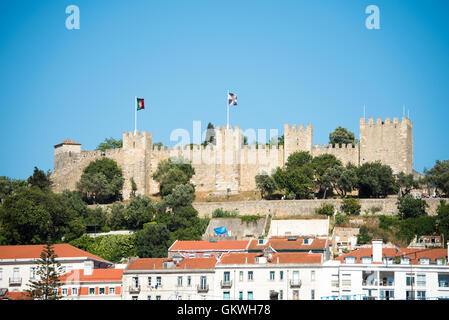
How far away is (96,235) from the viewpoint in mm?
57125

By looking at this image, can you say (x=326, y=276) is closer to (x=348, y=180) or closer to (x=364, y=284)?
(x=364, y=284)

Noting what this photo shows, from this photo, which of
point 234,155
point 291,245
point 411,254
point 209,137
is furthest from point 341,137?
point 411,254

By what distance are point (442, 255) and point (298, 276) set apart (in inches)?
262

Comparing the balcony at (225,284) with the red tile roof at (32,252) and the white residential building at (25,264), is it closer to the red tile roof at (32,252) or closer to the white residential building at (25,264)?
the white residential building at (25,264)

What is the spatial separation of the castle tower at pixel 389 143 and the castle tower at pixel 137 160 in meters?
15.4

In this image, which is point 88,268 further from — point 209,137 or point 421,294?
point 209,137

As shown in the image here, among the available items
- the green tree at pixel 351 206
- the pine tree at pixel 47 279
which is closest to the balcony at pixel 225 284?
the pine tree at pixel 47 279

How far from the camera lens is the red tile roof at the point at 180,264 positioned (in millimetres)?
41156

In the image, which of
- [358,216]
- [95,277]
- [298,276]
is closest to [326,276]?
[298,276]

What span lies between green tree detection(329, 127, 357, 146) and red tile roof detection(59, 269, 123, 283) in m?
38.5

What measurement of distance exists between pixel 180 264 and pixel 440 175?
25.0m

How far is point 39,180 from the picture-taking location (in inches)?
2566

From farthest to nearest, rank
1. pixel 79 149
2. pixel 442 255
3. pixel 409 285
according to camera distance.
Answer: pixel 79 149, pixel 442 255, pixel 409 285
